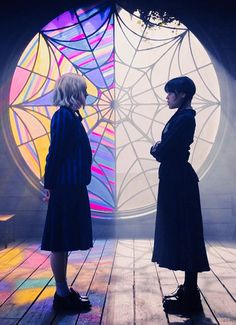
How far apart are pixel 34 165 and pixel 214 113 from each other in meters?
2.35

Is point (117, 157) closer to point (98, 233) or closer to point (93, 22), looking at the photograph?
point (98, 233)

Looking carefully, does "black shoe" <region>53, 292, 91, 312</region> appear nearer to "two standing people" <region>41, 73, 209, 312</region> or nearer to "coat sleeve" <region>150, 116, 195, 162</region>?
"two standing people" <region>41, 73, 209, 312</region>

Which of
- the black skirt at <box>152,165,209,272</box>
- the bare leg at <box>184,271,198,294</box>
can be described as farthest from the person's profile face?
the bare leg at <box>184,271,198,294</box>

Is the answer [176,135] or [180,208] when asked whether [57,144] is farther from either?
[180,208]

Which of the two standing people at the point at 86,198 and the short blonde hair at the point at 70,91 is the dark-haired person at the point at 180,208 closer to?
the two standing people at the point at 86,198

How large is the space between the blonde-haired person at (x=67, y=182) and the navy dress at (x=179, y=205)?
16.8 inches

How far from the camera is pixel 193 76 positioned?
15.3 ft

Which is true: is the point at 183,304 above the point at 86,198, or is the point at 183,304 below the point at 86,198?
below

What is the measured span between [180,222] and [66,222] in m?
0.64

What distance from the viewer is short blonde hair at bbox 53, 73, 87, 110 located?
207cm

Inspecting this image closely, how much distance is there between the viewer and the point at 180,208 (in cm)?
212

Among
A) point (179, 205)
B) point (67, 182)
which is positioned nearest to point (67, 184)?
point (67, 182)

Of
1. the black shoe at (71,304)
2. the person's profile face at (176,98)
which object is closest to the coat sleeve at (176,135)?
the person's profile face at (176,98)

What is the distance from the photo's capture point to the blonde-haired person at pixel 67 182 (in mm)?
2049
